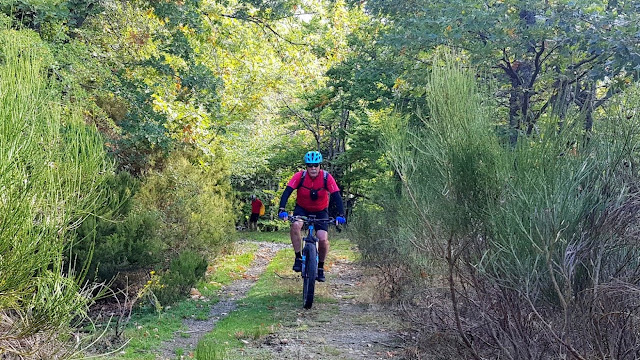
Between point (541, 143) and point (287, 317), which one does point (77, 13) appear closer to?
point (287, 317)

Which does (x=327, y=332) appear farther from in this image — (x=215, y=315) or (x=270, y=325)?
(x=215, y=315)

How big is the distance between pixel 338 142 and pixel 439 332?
2491 cm

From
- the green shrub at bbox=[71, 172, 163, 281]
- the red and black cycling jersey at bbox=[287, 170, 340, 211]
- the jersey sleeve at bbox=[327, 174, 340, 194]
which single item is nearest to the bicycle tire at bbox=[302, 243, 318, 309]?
the red and black cycling jersey at bbox=[287, 170, 340, 211]

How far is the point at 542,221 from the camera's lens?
3.52 m

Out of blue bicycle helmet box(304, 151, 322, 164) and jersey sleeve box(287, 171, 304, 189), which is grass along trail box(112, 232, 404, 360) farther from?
blue bicycle helmet box(304, 151, 322, 164)

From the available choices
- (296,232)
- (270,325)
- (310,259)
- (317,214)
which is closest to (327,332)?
(270,325)

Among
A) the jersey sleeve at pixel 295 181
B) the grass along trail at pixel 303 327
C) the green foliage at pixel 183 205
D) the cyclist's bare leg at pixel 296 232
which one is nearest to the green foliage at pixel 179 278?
the grass along trail at pixel 303 327

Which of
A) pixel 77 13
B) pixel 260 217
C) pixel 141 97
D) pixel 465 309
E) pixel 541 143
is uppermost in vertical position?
pixel 77 13

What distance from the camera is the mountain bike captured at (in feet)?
26.2

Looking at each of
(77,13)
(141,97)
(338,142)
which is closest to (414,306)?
(141,97)

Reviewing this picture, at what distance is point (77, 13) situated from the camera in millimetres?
9477

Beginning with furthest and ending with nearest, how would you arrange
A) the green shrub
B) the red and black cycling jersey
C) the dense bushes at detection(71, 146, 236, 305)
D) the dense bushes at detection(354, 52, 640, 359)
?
the red and black cycling jersey → the dense bushes at detection(71, 146, 236, 305) → the green shrub → the dense bushes at detection(354, 52, 640, 359)

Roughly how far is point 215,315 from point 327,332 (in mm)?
2215

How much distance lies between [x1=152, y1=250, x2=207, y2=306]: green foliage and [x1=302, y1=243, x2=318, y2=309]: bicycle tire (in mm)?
2212
